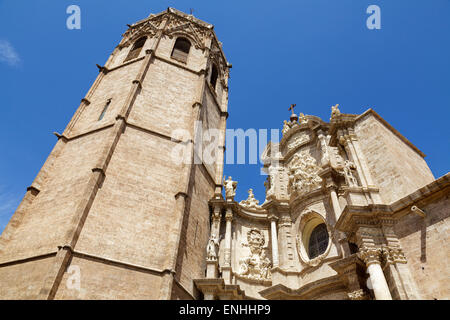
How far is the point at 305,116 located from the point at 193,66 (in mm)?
8436

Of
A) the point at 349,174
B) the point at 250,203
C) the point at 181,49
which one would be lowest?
the point at 349,174

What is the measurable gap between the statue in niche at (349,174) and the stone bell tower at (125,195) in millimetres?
7029

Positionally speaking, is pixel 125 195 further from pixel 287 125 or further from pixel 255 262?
pixel 287 125

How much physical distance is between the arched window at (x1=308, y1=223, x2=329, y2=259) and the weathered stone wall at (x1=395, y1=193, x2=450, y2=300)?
216 inches

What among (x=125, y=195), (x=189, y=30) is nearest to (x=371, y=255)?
(x=125, y=195)

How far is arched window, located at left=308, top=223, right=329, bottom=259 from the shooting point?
51.8ft

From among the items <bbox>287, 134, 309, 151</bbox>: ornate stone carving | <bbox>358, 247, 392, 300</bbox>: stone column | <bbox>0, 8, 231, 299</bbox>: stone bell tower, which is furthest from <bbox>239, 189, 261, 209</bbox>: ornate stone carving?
<bbox>358, 247, 392, 300</bbox>: stone column

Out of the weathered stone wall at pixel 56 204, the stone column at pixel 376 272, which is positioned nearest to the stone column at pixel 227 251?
the stone column at pixel 376 272

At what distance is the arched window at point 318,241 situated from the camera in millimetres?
15773

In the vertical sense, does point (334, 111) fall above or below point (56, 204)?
above

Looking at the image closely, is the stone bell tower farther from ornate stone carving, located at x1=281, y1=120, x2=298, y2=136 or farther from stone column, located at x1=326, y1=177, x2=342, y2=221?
stone column, located at x1=326, y1=177, x2=342, y2=221

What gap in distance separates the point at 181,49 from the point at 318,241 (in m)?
16.7

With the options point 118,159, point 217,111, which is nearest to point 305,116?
point 217,111

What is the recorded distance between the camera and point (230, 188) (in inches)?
757
